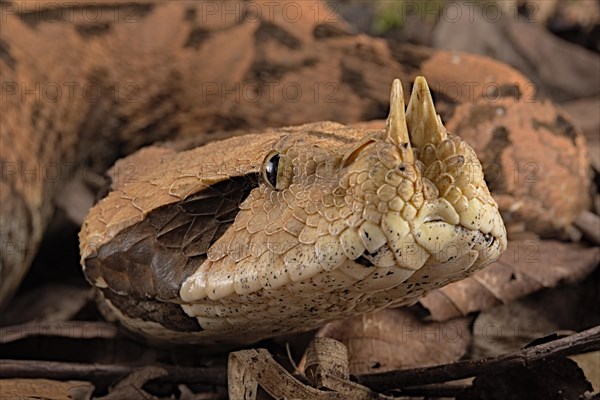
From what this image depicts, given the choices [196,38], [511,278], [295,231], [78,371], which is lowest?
[78,371]

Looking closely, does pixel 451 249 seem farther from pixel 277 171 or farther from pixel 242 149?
pixel 242 149

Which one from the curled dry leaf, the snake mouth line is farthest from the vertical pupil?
the curled dry leaf

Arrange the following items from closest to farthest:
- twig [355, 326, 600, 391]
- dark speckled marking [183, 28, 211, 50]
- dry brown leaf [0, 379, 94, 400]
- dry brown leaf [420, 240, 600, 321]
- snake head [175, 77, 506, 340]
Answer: snake head [175, 77, 506, 340] → twig [355, 326, 600, 391] → dry brown leaf [0, 379, 94, 400] → dry brown leaf [420, 240, 600, 321] → dark speckled marking [183, 28, 211, 50]

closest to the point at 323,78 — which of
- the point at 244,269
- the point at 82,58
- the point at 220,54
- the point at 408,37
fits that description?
the point at 220,54

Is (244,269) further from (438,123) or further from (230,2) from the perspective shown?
(230,2)

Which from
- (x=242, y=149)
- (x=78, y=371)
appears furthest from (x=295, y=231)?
(x=78, y=371)

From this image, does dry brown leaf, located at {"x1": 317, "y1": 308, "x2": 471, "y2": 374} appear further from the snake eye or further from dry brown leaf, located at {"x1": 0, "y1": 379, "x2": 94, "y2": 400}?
dry brown leaf, located at {"x1": 0, "y1": 379, "x2": 94, "y2": 400}

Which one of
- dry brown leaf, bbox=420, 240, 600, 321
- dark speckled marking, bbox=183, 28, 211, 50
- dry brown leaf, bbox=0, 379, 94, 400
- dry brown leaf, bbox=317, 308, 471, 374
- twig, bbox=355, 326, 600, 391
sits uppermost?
dark speckled marking, bbox=183, 28, 211, 50

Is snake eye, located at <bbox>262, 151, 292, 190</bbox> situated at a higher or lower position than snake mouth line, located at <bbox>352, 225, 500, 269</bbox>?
higher
